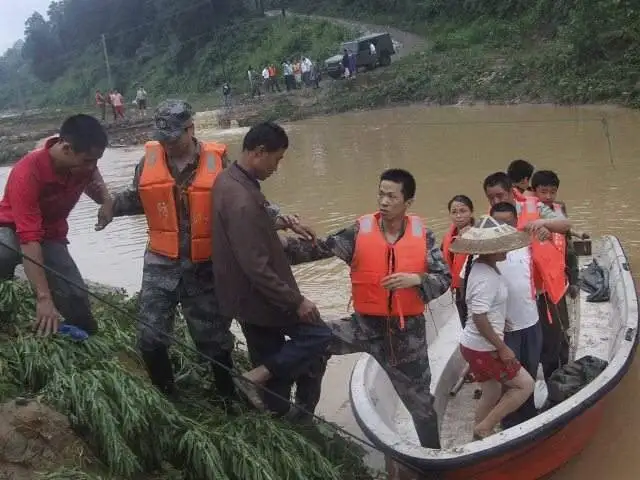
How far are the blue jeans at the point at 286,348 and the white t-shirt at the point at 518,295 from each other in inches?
39.8

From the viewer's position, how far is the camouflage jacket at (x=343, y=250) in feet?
11.5

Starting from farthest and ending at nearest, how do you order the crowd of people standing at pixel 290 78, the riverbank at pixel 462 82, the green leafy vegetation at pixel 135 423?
1. the crowd of people standing at pixel 290 78
2. the riverbank at pixel 462 82
3. the green leafy vegetation at pixel 135 423

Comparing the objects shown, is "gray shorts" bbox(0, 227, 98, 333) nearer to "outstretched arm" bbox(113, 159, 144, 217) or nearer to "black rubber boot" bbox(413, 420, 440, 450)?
"outstretched arm" bbox(113, 159, 144, 217)

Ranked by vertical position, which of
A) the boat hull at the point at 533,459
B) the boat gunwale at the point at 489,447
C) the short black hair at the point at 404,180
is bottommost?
the boat hull at the point at 533,459

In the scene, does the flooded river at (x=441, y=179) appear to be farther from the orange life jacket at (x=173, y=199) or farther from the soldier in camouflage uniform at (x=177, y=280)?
the orange life jacket at (x=173, y=199)

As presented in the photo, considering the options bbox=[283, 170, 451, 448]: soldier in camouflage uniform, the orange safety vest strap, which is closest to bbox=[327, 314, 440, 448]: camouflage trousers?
bbox=[283, 170, 451, 448]: soldier in camouflage uniform

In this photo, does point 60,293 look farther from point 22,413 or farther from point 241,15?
point 241,15

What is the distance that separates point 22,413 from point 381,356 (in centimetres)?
171

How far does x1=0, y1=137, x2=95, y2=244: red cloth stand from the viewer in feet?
10.3

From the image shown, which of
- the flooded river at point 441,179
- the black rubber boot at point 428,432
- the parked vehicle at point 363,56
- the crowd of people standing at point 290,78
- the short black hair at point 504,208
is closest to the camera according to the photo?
the black rubber boot at point 428,432

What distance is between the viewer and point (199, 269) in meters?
3.51

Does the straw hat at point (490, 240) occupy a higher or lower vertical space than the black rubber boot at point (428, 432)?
higher

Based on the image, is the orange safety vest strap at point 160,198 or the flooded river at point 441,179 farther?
the flooded river at point 441,179

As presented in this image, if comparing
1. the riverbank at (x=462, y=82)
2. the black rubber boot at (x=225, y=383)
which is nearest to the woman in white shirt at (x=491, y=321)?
the black rubber boot at (x=225, y=383)
